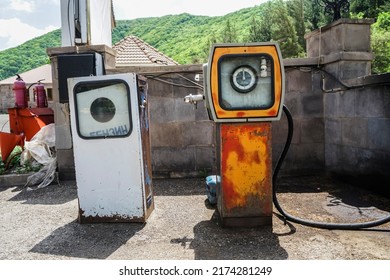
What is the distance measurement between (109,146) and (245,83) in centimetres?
157

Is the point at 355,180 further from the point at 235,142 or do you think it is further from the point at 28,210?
the point at 28,210

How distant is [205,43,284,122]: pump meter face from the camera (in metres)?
3.28

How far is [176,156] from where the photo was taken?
5.68 m

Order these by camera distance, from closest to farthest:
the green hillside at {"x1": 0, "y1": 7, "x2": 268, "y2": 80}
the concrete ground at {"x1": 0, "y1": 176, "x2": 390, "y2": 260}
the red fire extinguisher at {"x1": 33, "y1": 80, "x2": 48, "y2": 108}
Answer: the concrete ground at {"x1": 0, "y1": 176, "x2": 390, "y2": 260} < the red fire extinguisher at {"x1": 33, "y1": 80, "x2": 48, "y2": 108} < the green hillside at {"x1": 0, "y1": 7, "x2": 268, "y2": 80}

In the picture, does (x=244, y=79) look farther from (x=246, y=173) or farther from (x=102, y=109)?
(x=102, y=109)

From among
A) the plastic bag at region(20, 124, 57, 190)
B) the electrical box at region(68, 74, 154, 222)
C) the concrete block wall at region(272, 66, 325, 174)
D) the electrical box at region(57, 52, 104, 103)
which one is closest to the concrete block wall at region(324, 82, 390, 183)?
the concrete block wall at region(272, 66, 325, 174)

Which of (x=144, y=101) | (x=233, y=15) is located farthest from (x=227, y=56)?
(x=233, y=15)

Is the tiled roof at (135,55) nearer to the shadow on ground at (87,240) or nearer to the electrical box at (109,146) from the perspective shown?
the electrical box at (109,146)

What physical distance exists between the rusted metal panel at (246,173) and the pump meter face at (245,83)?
143 millimetres

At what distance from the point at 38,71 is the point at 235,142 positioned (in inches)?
1564

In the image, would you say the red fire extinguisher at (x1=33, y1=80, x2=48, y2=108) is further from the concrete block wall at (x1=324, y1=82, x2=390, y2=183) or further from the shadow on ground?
the concrete block wall at (x1=324, y1=82, x2=390, y2=183)

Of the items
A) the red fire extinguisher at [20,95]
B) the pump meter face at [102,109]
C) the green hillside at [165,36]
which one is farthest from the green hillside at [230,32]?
the pump meter face at [102,109]

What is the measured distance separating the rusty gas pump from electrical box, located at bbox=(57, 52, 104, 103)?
7.19 feet

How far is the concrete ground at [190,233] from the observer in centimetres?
296
